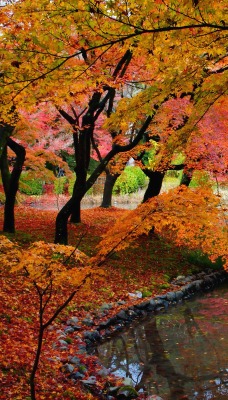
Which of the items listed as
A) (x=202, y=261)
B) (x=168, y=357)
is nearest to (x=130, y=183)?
(x=202, y=261)

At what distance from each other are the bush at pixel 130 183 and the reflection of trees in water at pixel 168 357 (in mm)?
21156

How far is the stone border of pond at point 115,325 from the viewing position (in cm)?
600

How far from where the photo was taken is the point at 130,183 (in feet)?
101

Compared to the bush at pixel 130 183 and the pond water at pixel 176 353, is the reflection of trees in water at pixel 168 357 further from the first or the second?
the bush at pixel 130 183

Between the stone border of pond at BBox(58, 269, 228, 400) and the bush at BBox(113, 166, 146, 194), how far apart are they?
666 inches

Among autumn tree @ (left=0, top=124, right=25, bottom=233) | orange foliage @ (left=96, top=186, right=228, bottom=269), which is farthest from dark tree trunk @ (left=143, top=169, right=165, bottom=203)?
orange foliage @ (left=96, top=186, right=228, bottom=269)

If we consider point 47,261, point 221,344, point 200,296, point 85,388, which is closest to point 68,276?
point 47,261

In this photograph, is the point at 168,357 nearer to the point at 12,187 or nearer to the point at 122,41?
the point at 122,41

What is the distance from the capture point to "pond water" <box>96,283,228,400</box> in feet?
21.3

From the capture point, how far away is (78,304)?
30.6ft

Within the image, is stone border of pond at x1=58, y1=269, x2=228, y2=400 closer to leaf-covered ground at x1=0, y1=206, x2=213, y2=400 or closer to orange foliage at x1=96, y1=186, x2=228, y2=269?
leaf-covered ground at x1=0, y1=206, x2=213, y2=400

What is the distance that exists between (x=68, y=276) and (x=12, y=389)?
5.49 feet

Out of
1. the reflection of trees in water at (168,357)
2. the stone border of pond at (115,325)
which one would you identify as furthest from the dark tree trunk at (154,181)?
the reflection of trees in water at (168,357)

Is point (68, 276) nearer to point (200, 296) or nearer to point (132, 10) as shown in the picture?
point (132, 10)
